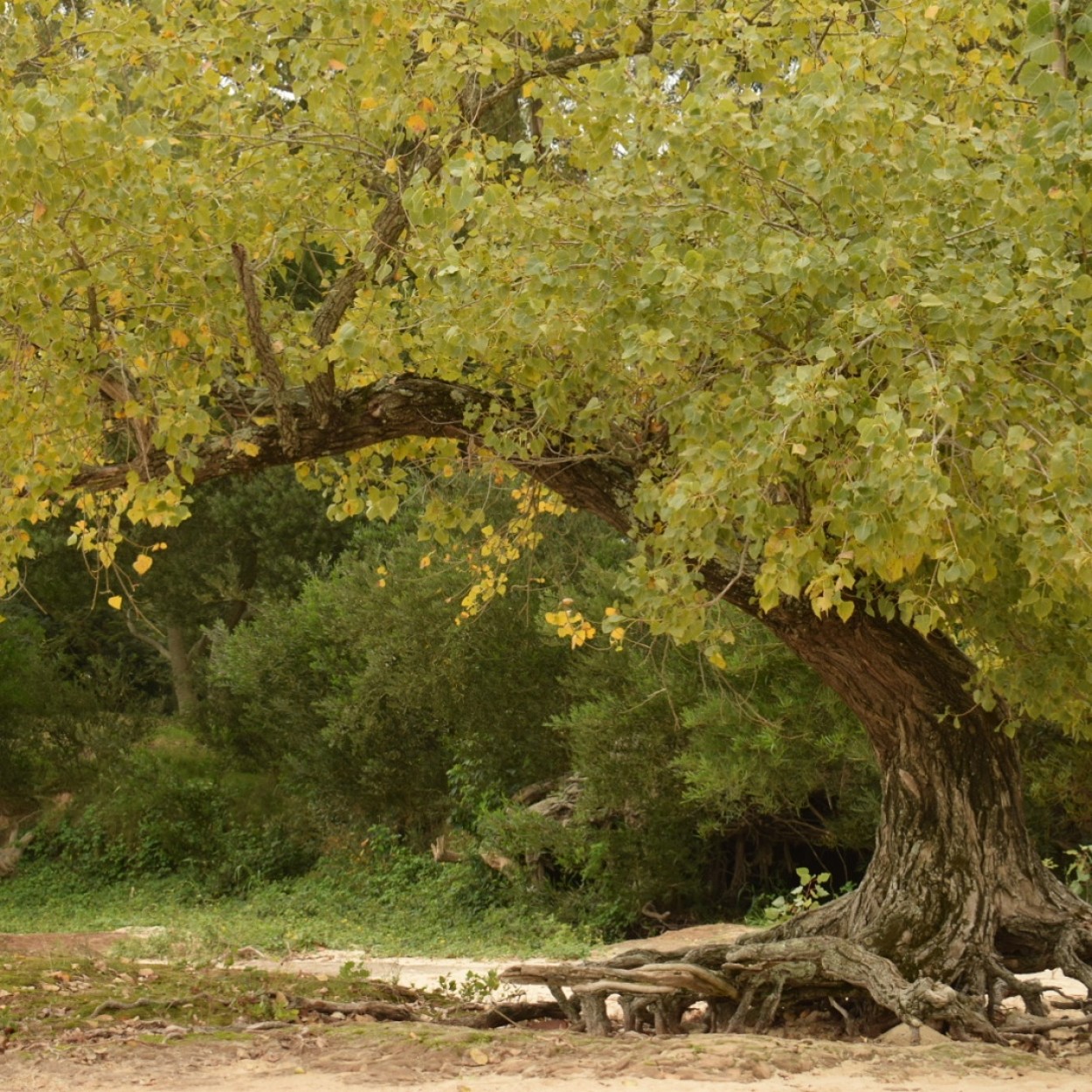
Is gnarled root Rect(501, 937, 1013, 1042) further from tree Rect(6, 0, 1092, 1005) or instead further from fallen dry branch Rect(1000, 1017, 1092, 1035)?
tree Rect(6, 0, 1092, 1005)

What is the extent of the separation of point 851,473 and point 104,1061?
448 centimetres

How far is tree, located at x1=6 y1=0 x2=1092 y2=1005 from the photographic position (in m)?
5.09

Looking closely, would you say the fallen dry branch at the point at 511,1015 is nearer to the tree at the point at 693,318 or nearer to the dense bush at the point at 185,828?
the tree at the point at 693,318

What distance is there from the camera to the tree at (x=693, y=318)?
16.7ft

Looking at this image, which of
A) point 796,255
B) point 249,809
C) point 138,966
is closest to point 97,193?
point 796,255

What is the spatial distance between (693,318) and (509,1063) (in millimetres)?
3455

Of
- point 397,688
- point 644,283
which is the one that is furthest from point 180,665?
point 644,283

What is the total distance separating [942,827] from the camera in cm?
752

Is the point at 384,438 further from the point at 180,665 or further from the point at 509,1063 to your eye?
the point at 180,665

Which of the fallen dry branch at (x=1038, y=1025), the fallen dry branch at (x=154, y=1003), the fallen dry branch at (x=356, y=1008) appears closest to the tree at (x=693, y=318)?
the fallen dry branch at (x=1038, y=1025)

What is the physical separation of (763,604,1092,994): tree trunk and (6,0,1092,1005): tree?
0.07 feet

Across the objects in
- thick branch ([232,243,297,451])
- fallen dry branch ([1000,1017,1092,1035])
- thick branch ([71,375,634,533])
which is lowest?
fallen dry branch ([1000,1017,1092,1035])

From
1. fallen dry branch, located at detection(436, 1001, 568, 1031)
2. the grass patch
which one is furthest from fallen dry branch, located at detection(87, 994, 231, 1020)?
the grass patch

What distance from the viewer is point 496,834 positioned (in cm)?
1623
